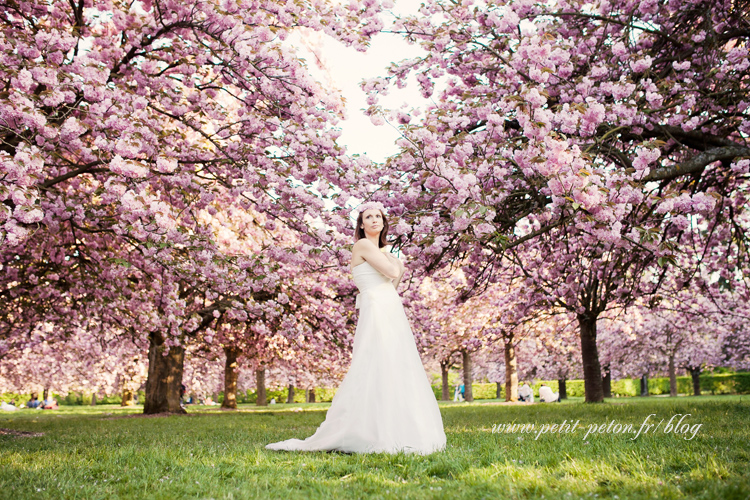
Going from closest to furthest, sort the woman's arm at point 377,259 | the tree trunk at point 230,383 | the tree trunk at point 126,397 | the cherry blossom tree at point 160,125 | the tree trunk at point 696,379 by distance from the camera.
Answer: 1. the woman's arm at point 377,259
2. the cherry blossom tree at point 160,125
3. the tree trunk at point 230,383
4. the tree trunk at point 696,379
5. the tree trunk at point 126,397

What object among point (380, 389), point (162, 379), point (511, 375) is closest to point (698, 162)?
point (380, 389)

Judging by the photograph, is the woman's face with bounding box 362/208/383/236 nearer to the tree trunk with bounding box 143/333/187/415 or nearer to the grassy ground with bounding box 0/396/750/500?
the grassy ground with bounding box 0/396/750/500

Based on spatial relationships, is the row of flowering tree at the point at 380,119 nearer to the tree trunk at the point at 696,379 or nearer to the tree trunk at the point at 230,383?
the tree trunk at the point at 230,383

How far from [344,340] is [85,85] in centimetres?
943

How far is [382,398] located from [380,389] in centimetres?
8

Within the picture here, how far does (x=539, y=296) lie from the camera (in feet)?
43.9

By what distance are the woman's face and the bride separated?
0.20 meters

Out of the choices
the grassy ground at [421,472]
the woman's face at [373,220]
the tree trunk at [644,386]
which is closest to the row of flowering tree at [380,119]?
the woman's face at [373,220]

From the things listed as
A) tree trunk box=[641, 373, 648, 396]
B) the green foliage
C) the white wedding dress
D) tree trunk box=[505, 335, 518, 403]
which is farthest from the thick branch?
tree trunk box=[641, 373, 648, 396]

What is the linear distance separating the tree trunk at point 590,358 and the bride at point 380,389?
10680 mm

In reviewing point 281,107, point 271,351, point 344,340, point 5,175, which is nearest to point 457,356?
point 271,351

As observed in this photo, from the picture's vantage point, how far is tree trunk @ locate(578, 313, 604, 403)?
1471cm

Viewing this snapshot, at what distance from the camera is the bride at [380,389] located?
15.2 feet

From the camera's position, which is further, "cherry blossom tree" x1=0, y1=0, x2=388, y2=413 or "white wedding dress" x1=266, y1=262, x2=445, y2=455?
"cherry blossom tree" x1=0, y1=0, x2=388, y2=413
